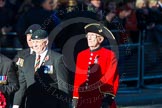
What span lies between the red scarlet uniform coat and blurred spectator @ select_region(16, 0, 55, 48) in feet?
9.73

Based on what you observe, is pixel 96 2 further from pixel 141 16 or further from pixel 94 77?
pixel 94 77

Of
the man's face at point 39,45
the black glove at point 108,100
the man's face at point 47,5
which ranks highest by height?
the man's face at point 47,5

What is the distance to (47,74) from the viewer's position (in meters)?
8.55

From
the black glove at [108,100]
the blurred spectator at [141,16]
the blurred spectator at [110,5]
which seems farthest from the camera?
the blurred spectator at [141,16]

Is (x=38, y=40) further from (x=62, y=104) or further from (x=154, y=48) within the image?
(x=154, y=48)

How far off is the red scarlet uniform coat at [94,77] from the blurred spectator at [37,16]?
9.73 ft

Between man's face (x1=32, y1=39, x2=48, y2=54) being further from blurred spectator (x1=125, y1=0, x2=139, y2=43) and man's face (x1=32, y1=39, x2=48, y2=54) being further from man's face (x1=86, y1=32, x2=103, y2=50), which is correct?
blurred spectator (x1=125, y1=0, x2=139, y2=43)

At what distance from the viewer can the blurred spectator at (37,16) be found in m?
11.6

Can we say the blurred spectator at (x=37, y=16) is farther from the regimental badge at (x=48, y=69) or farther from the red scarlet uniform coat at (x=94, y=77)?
the regimental badge at (x=48, y=69)

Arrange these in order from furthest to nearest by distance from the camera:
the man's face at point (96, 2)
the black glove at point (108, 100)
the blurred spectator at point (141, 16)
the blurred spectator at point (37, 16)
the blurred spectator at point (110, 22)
Result: the blurred spectator at point (141, 16) < the man's face at point (96, 2) < the blurred spectator at point (110, 22) < the blurred spectator at point (37, 16) < the black glove at point (108, 100)

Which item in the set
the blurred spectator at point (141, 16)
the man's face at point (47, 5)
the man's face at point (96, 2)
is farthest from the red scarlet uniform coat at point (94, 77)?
the blurred spectator at point (141, 16)

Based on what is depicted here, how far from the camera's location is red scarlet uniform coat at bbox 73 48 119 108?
854 cm

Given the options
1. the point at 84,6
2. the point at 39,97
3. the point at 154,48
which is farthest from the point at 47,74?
the point at 154,48

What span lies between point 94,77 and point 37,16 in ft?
10.9
